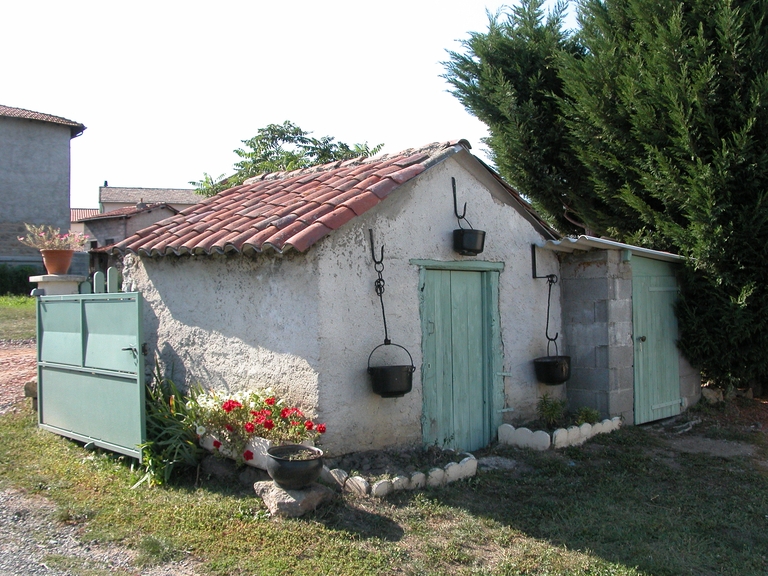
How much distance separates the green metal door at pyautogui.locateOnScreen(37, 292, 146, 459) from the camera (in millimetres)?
5848

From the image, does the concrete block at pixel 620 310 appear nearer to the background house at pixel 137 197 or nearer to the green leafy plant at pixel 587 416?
the green leafy plant at pixel 587 416

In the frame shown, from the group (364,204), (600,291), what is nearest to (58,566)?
(364,204)

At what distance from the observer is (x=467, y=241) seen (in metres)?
6.64

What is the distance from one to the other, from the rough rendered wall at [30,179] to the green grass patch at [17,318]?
5168 mm

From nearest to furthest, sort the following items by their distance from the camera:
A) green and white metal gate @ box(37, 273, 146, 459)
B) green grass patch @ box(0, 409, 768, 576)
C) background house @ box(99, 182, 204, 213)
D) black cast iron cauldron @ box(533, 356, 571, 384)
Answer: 1. green grass patch @ box(0, 409, 768, 576)
2. green and white metal gate @ box(37, 273, 146, 459)
3. black cast iron cauldron @ box(533, 356, 571, 384)
4. background house @ box(99, 182, 204, 213)

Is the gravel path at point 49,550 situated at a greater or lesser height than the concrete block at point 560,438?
lesser

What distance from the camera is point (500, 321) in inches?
285

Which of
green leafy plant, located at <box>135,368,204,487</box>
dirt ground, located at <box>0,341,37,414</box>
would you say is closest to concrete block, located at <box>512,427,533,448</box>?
green leafy plant, located at <box>135,368,204,487</box>

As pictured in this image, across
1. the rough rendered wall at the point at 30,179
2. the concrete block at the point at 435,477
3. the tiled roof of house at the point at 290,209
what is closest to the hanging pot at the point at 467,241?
the tiled roof of house at the point at 290,209

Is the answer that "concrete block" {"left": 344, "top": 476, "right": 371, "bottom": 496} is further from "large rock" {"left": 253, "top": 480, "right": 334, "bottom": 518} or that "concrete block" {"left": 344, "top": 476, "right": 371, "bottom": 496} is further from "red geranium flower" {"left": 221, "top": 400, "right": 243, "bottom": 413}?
"red geranium flower" {"left": 221, "top": 400, "right": 243, "bottom": 413}

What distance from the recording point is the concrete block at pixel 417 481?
5461mm

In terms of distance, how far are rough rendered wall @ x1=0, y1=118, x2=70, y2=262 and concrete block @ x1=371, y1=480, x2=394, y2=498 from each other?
23.4 metres

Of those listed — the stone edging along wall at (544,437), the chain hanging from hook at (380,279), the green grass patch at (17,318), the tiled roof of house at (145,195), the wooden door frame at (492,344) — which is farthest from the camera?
the tiled roof of house at (145,195)

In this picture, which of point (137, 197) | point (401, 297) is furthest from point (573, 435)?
point (137, 197)
